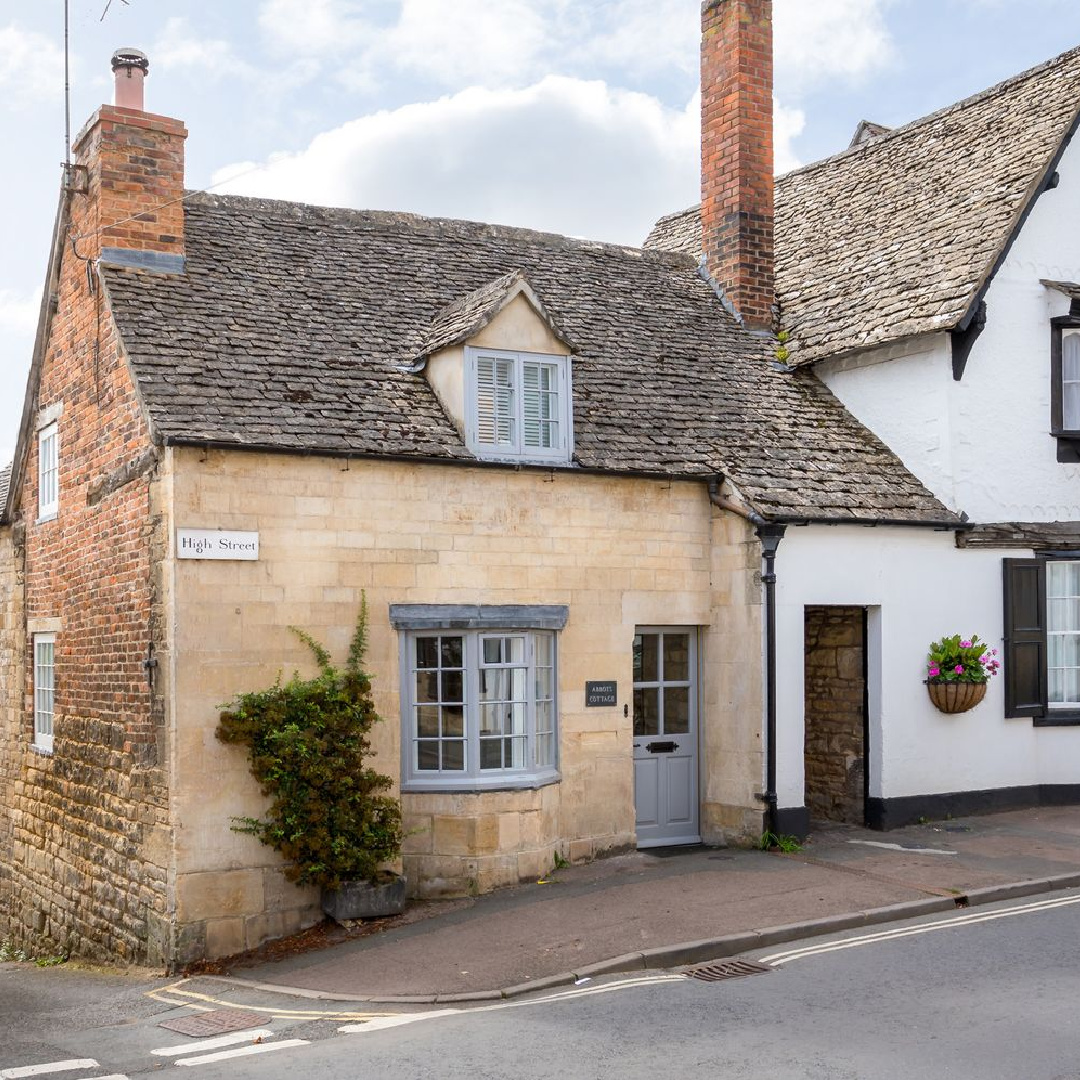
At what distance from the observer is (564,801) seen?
13.1m

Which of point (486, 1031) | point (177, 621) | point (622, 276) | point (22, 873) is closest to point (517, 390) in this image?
point (177, 621)

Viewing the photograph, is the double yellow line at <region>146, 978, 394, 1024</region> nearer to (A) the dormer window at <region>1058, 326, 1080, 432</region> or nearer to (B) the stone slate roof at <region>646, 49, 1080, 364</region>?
(B) the stone slate roof at <region>646, 49, 1080, 364</region>

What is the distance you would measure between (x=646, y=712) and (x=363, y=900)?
12.9 feet

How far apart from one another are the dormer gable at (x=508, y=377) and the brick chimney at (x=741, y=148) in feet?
16.2

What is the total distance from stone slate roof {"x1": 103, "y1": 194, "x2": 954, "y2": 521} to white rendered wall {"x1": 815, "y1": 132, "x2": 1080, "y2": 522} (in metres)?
0.44

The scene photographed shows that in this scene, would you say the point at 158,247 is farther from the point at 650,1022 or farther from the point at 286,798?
the point at 650,1022

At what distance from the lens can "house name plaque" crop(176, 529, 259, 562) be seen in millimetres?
11469

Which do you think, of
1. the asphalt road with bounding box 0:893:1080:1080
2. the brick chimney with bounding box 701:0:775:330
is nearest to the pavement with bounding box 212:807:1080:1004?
the asphalt road with bounding box 0:893:1080:1080

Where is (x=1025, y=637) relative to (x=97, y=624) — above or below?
below

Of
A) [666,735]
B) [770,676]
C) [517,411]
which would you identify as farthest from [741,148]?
[666,735]

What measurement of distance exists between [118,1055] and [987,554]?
10.7 m

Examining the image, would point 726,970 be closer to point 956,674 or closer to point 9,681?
point 956,674

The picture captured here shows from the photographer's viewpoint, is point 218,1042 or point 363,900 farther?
point 363,900

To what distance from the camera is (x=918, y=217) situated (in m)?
17.0
